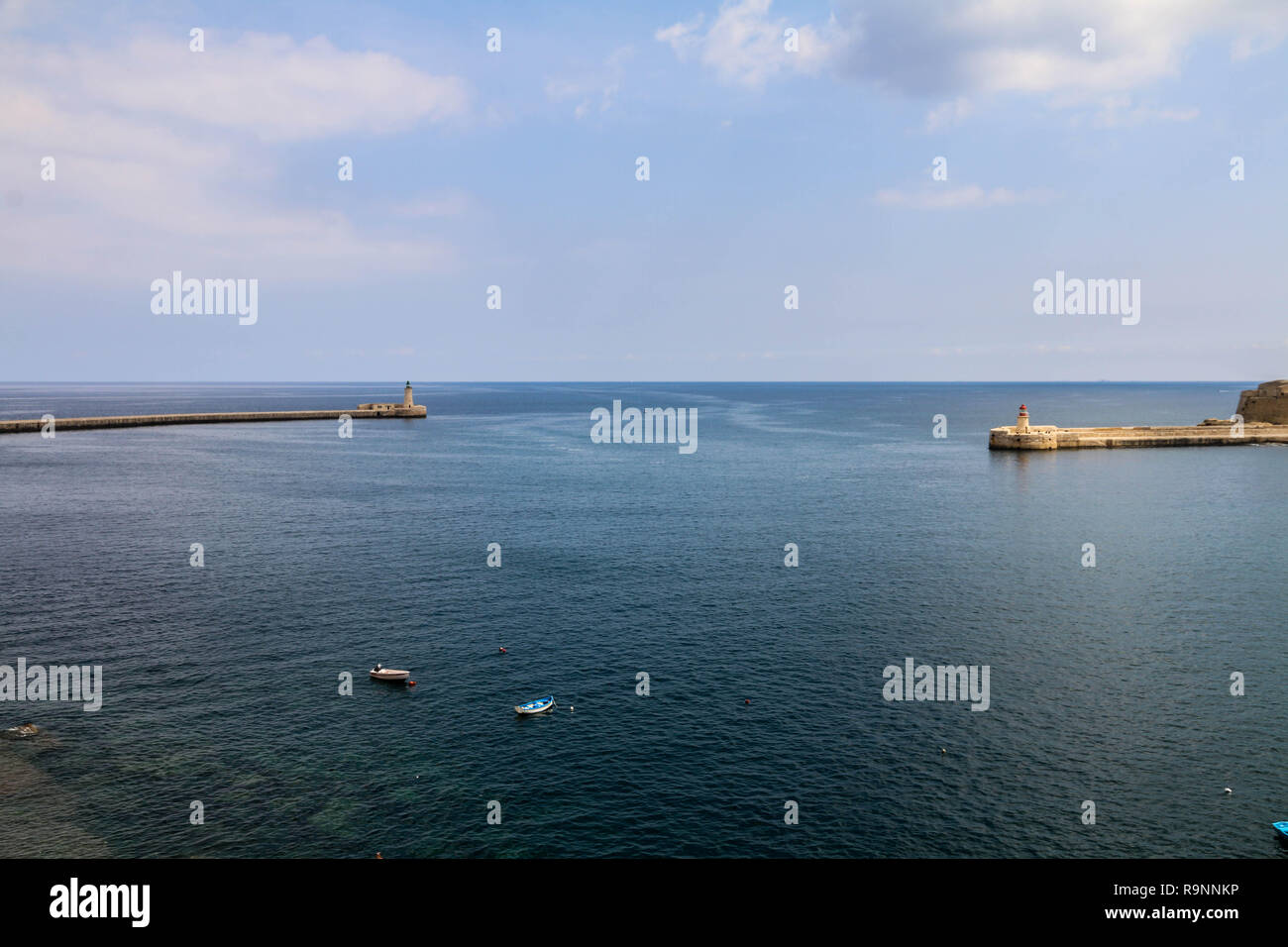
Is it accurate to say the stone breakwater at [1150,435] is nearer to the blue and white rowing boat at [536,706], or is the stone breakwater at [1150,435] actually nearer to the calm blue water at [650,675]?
the calm blue water at [650,675]

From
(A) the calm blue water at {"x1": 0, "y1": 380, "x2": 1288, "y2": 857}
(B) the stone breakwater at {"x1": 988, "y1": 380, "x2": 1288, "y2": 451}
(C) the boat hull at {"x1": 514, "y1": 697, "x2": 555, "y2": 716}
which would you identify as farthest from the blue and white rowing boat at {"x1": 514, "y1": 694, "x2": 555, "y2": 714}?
(B) the stone breakwater at {"x1": 988, "y1": 380, "x2": 1288, "y2": 451}

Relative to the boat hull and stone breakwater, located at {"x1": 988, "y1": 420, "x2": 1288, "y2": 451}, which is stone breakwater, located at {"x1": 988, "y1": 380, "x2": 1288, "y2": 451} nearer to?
stone breakwater, located at {"x1": 988, "y1": 420, "x2": 1288, "y2": 451}

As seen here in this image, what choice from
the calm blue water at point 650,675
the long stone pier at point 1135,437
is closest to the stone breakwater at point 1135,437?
the long stone pier at point 1135,437

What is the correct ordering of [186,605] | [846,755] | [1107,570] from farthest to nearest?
[1107,570], [186,605], [846,755]

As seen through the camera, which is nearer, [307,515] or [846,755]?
[846,755]

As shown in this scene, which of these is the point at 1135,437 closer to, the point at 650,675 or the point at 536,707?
the point at 650,675

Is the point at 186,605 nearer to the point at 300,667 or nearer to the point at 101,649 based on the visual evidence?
the point at 101,649
